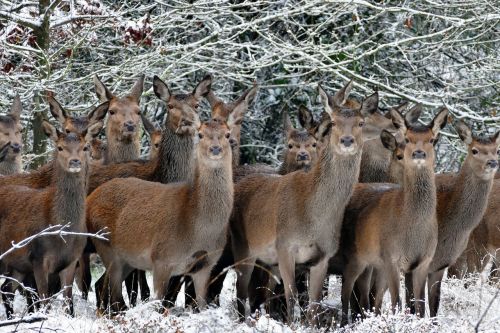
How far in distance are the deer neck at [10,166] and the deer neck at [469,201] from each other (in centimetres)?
513

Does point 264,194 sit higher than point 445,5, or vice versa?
point 445,5

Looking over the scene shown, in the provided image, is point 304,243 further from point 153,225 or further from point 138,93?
point 138,93

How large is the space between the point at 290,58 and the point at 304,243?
707 cm

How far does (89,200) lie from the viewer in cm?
1065

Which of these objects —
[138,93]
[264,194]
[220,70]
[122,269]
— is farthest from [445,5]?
[122,269]

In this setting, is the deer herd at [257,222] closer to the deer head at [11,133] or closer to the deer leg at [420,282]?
the deer leg at [420,282]

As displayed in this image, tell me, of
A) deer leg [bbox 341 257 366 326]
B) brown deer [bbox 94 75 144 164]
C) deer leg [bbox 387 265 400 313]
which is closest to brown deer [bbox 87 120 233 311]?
deer leg [bbox 341 257 366 326]

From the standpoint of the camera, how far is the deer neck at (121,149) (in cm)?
1293

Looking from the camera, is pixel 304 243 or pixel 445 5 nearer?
pixel 304 243

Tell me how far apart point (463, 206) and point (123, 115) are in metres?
4.32

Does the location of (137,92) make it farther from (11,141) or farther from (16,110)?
(11,141)

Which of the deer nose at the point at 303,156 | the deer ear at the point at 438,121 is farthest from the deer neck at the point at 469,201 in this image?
the deer nose at the point at 303,156

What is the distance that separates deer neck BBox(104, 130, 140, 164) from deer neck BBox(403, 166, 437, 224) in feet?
14.0

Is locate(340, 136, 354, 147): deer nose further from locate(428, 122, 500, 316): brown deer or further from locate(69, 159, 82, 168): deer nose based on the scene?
locate(69, 159, 82, 168): deer nose
